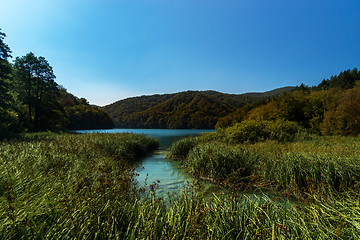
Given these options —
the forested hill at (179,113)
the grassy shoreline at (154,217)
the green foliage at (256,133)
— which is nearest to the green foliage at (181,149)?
the green foliage at (256,133)

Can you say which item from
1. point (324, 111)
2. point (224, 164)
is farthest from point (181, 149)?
point (324, 111)

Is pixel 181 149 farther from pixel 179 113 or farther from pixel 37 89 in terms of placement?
pixel 179 113

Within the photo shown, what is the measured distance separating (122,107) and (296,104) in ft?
410

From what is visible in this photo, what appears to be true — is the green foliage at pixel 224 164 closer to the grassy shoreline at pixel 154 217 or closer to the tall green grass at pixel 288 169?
the tall green grass at pixel 288 169

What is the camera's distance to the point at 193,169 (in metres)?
7.87

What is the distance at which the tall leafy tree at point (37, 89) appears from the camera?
24.0m

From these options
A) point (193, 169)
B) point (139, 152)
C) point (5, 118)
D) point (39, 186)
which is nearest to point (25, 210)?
point (39, 186)

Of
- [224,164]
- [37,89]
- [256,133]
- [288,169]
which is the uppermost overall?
[37,89]

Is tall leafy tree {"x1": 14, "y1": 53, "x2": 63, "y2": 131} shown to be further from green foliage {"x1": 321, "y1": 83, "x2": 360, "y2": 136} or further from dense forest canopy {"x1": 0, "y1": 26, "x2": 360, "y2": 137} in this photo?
green foliage {"x1": 321, "y1": 83, "x2": 360, "y2": 136}

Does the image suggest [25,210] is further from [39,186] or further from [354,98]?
[354,98]

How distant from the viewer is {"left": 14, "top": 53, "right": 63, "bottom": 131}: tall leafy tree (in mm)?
24042

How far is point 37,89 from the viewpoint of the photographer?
25938 millimetres

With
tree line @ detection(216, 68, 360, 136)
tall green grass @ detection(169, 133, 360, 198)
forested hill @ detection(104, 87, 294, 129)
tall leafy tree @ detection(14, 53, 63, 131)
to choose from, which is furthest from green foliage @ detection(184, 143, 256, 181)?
forested hill @ detection(104, 87, 294, 129)

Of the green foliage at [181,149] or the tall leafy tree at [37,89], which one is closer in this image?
the green foliage at [181,149]
